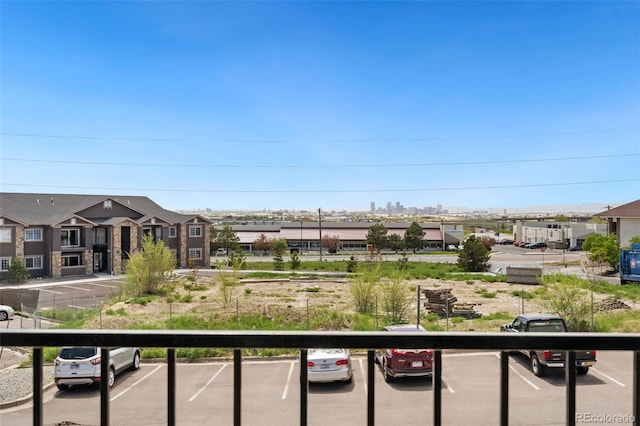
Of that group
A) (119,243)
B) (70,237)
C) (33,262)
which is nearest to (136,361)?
(33,262)

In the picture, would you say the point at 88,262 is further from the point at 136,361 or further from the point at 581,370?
the point at 581,370

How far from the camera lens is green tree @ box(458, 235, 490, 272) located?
24.2 metres

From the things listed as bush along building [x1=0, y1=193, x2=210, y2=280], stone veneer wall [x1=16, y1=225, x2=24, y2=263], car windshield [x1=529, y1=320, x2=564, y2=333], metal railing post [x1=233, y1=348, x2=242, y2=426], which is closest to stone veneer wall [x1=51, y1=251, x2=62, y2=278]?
bush along building [x1=0, y1=193, x2=210, y2=280]

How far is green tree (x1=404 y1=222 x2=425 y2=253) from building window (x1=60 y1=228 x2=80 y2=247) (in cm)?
2210

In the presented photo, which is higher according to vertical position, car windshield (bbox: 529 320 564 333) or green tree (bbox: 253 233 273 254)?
car windshield (bbox: 529 320 564 333)

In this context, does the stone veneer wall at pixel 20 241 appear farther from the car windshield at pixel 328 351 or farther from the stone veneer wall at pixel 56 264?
the car windshield at pixel 328 351

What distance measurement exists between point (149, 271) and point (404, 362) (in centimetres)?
1776

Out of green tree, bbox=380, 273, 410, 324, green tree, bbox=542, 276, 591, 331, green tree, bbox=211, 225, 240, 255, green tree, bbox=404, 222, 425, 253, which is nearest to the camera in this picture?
green tree, bbox=542, 276, 591, 331

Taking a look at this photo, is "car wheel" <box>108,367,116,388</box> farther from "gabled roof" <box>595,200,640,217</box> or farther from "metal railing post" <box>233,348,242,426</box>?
"gabled roof" <box>595,200,640,217</box>

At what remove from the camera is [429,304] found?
14.1 metres

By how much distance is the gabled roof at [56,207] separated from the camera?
22.6 meters

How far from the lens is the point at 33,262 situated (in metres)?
22.6

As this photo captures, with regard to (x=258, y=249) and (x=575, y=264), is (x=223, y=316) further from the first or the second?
(x=575, y=264)

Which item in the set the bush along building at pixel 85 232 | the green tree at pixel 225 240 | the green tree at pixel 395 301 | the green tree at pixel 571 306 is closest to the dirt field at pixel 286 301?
the green tree at pixel 395 301
